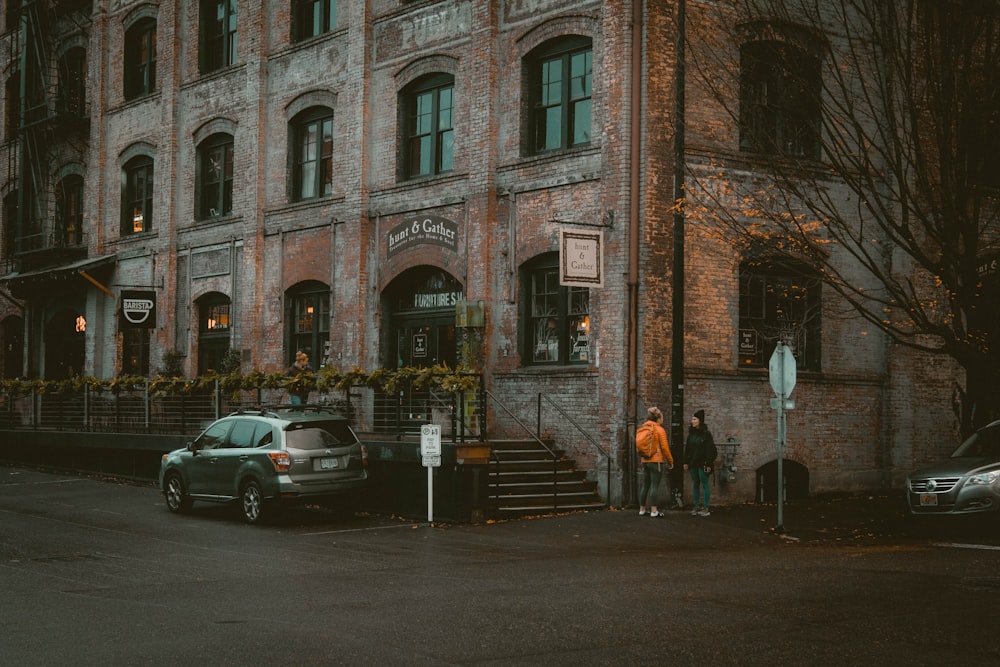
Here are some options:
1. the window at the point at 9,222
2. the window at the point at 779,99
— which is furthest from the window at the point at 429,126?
the window at the point at 9,222

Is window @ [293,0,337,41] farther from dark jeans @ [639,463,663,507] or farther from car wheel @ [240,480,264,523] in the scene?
dark jeans @ [639,463,663,507]

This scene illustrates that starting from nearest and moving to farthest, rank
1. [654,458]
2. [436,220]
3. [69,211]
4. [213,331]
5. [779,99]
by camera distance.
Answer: [779,99], [654,458], [436,220], [213,331], [69,211]

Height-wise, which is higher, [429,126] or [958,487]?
[429,126]

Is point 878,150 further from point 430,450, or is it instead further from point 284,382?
point 284,382

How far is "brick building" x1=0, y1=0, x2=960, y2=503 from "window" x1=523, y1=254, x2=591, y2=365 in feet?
0.15

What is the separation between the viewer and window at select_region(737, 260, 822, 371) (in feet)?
69.9

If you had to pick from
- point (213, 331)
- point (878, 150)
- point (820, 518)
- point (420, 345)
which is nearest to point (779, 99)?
point (878, 150)

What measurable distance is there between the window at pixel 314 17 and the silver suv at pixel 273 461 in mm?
10999

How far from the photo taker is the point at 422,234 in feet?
78.0

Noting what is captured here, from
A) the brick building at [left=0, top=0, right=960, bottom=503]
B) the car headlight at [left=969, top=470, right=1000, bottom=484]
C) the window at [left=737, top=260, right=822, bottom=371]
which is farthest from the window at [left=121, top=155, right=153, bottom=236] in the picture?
the car headlight at [left=969, top=470, right=1000, bottom=484]

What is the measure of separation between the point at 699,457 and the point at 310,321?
36.8ft

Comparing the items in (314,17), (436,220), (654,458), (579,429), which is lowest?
(654,458)

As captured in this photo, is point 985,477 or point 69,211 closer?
point 985,477

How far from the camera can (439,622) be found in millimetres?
9312
